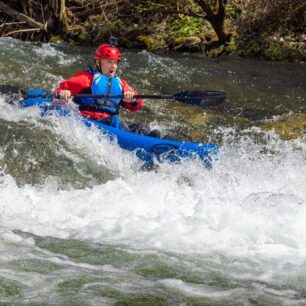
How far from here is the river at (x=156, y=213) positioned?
152 inches

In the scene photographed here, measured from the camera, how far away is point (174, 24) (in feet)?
48.6

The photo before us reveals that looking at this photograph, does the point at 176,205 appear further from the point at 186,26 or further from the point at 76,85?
the point at 186,26

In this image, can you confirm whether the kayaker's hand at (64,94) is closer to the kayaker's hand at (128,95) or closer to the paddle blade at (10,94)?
the kayaker's hand at (128,95)

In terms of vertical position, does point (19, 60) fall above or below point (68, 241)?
above

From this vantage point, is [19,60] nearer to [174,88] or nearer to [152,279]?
[174,88]

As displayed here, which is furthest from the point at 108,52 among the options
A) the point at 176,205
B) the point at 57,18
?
the point at 57,18

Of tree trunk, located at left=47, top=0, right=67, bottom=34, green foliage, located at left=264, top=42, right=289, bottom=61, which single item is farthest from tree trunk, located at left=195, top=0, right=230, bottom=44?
tree trunk, located at left=47, top=0, right=67, bottom=34

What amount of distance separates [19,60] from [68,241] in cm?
678

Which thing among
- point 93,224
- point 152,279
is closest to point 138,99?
point 93,224

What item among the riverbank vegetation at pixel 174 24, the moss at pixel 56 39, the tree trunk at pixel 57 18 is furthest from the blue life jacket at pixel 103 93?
the tree trunk at pixel 57 18

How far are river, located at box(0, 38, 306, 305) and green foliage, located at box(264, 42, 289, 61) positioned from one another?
3.64 meters

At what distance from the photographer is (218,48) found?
13609mm

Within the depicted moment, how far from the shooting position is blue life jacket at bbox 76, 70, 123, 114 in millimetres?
7340

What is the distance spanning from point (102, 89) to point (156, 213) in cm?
244
